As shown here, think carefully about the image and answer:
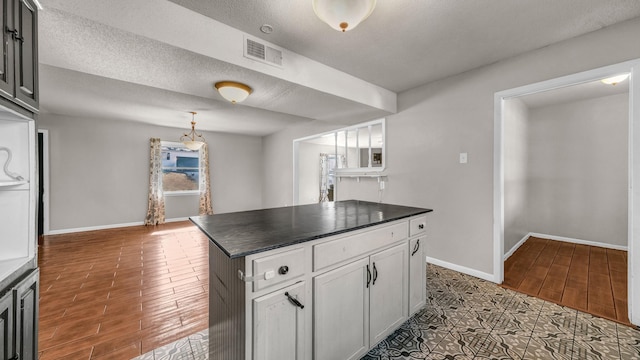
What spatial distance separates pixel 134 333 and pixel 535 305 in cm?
344

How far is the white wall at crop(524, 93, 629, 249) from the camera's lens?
3.76m

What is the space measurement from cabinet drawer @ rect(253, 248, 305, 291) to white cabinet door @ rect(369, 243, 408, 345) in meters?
0.61

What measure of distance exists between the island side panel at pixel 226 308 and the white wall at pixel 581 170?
5486 mm

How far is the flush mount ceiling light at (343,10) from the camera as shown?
1412 mm

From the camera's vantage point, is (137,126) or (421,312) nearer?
(421,312)

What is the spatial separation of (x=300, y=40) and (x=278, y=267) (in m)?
2.04

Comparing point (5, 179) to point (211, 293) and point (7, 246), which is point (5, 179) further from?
point (211, 293)

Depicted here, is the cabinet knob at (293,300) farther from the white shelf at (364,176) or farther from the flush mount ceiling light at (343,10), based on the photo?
the white shelf at (364,176)

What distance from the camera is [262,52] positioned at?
2230mm

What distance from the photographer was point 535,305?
2.22 metres

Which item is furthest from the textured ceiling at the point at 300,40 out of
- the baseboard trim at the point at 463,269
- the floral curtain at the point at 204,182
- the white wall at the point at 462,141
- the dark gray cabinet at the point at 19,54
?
the floral curtain at the point at 204,182

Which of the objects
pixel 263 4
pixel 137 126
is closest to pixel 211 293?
pixel 263 4

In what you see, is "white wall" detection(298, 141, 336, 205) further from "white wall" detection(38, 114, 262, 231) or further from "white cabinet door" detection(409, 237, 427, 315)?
"white cabinet door" detection(409, 237, 427, 315)

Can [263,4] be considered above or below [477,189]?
above
